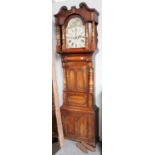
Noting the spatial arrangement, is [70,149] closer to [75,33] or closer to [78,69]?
[78,69]

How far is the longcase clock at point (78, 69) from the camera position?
235 cm

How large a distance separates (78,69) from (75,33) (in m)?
0.53

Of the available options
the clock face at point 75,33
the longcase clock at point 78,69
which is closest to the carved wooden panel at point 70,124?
the longcase clock at point 78,69

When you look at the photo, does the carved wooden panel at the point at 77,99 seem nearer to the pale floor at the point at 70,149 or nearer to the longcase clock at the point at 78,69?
the longcase clock at the point at 78,69

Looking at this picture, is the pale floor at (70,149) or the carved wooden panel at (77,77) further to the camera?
the carved wooden panel at (77,77)

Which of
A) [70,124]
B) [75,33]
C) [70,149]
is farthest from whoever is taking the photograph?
[70,124]

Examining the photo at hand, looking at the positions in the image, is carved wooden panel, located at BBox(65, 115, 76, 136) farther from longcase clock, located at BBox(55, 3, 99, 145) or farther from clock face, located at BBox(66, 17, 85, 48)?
clock face, located at BBox(66, 17, 85, 48)

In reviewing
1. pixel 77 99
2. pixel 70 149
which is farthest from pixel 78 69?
pixel 70 149

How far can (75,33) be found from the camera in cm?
247

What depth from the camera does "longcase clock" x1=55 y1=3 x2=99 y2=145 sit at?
2354mm
